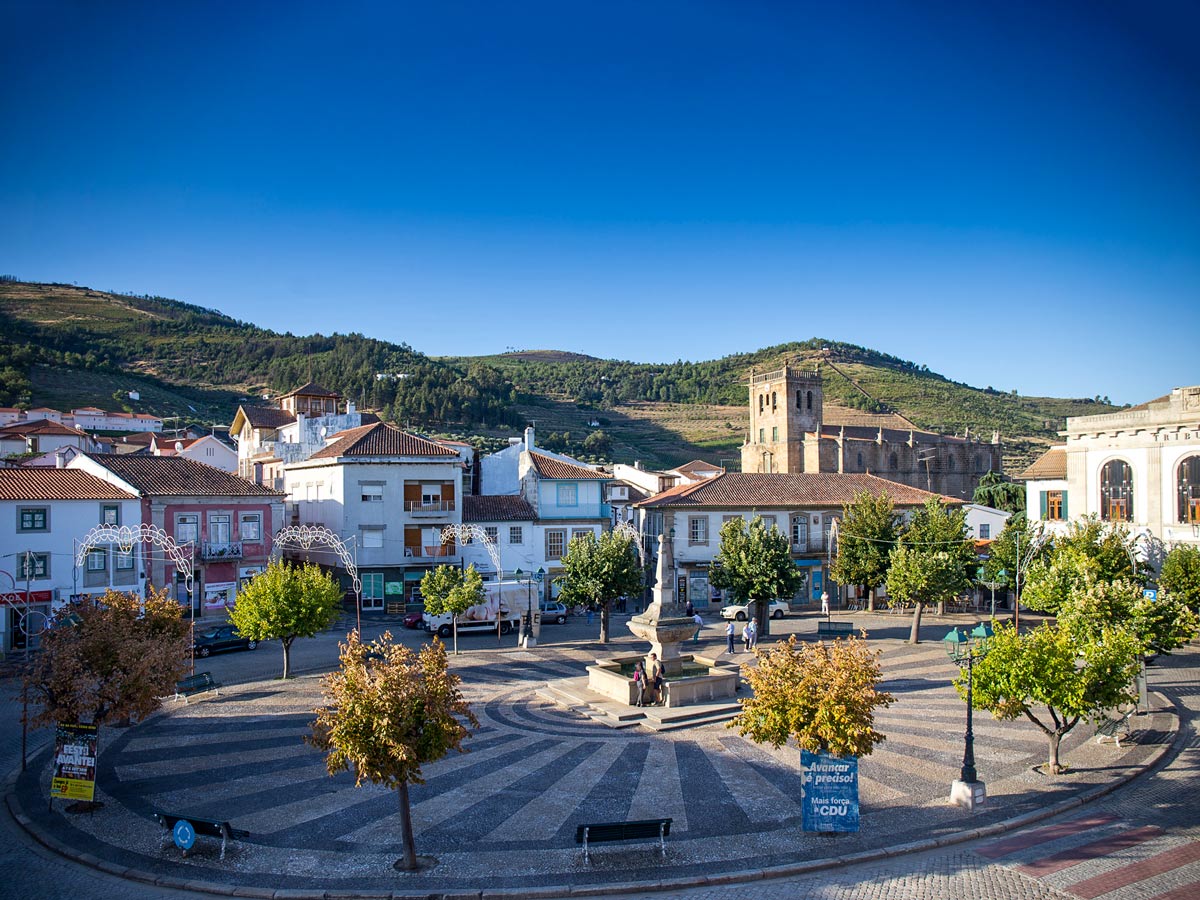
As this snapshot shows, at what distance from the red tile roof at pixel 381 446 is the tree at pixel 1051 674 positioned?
31849 millimetres

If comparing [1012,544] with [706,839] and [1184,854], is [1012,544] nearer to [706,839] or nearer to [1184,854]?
[1184,854]

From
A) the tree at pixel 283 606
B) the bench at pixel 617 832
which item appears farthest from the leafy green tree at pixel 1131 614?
the tree at pixel 283 606

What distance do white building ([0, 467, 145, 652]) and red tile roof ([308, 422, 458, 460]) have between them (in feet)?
34.5

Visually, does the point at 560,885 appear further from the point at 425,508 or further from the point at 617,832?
the point at 425,508

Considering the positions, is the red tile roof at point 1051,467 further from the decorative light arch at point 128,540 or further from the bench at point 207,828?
the bench at point 207,828

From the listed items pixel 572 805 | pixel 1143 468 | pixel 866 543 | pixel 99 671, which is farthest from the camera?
pixel 866 543

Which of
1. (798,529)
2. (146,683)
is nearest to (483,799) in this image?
(146,683)

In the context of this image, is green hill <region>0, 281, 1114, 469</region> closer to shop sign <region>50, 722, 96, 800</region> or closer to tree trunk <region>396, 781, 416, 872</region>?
shop sign <region>50, 722, 96, 800</region>

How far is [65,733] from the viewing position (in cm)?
1541

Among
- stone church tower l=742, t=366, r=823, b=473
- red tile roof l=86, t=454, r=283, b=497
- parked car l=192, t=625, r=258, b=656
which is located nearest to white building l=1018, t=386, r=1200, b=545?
parked car l=192, t=625, r=258, b=656

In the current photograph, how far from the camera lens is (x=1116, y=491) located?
36938mm

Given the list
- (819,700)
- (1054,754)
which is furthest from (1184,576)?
(819,700)

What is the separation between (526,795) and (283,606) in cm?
1261

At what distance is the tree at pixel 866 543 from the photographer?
1479 inches
